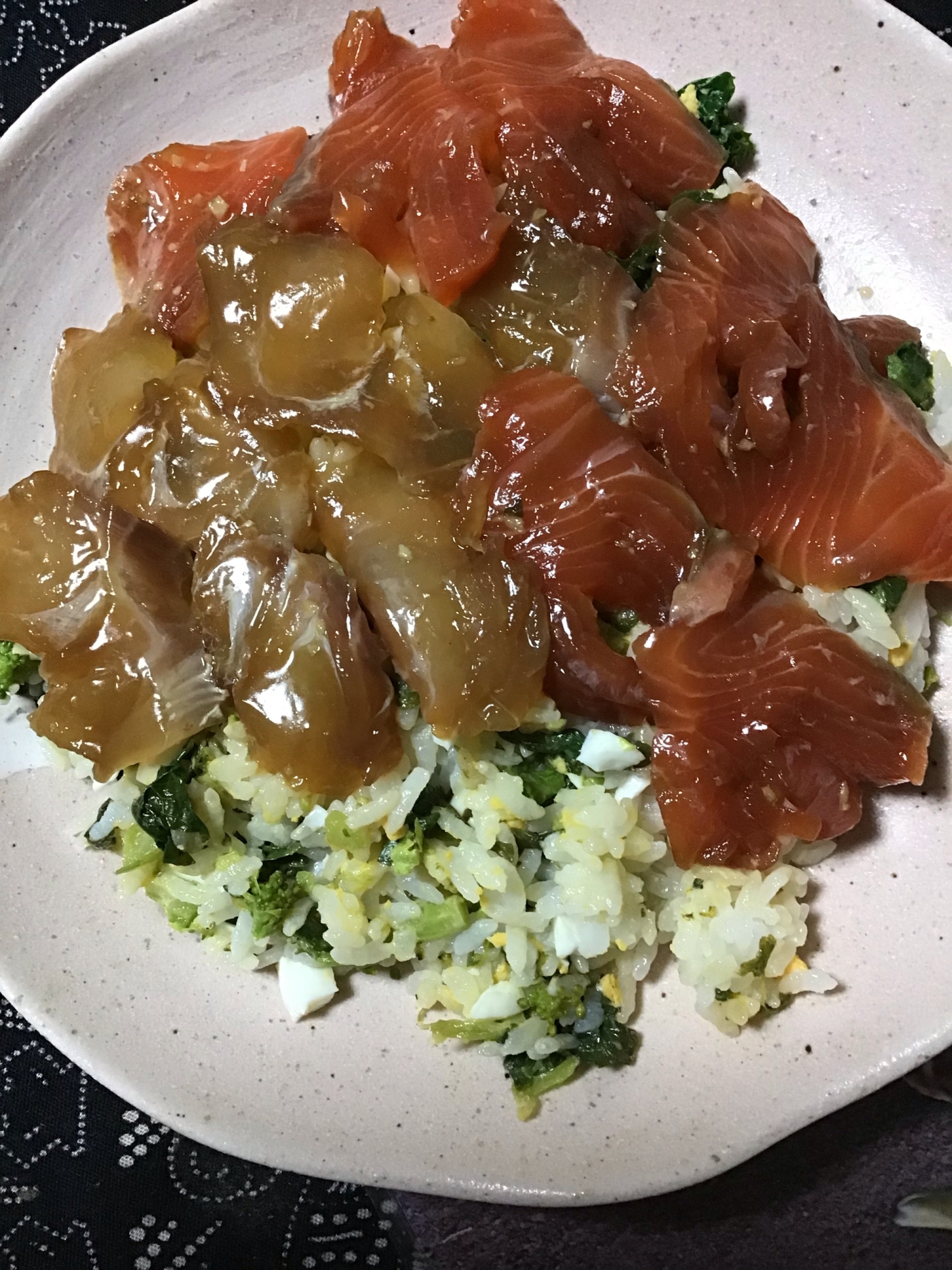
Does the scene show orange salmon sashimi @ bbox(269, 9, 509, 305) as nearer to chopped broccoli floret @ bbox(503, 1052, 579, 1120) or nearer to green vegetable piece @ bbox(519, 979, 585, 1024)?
green vegetable piece @ bbox(519, 979, 585, 1024)

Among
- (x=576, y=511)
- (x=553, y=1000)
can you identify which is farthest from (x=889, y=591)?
(x=553, y=1000)

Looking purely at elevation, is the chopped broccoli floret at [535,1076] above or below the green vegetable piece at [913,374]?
below

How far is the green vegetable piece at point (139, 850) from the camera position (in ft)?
9.13

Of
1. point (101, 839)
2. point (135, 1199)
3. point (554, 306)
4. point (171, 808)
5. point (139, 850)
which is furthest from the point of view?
point (135, 1199)

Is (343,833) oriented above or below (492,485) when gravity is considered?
below

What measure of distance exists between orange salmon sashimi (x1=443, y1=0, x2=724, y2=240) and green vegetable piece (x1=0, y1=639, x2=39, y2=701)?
2105 millimetres

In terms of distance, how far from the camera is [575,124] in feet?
9.07

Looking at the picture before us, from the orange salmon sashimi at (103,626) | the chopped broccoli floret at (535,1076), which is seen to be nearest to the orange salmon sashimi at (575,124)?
the orange salmon sashimi at (103,626)

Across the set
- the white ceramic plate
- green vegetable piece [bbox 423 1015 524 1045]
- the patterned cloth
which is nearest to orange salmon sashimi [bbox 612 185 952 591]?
the white ceramic plate

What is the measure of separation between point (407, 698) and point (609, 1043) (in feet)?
3.76

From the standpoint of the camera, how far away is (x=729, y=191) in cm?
285

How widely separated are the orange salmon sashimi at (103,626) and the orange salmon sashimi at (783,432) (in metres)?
1.42

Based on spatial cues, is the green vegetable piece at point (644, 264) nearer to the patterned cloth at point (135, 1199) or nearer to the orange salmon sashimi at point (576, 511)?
the orange salmon sashimi at point (576, 511)

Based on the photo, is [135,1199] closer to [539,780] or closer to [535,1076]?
[535,1076]
